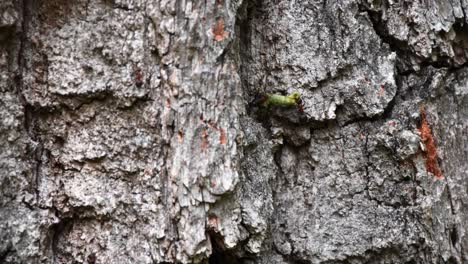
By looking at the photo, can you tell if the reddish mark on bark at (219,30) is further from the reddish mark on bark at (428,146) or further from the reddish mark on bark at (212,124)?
the reddish mark on bark at (428,146)

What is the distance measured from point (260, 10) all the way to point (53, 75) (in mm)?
507

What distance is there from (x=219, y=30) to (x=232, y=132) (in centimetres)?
22

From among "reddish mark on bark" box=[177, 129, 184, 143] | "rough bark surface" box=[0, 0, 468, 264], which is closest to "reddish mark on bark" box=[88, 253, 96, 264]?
"rough bark surface" box=[0, 0, 468, 264]

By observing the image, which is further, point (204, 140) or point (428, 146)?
point (428, 146)

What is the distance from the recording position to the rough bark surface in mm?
1122

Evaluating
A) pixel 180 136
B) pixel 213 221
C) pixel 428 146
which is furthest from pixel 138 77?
pixel 428 146

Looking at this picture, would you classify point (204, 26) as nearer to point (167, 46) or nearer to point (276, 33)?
point (167, 46)

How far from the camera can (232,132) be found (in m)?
1.14

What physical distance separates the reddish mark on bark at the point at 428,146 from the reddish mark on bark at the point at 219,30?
51 centimetres

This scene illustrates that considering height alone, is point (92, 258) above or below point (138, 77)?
below

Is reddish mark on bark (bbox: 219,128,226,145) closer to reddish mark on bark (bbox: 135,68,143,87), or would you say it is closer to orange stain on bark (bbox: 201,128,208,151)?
orange stain on bark (bbox: 201,128,208,151)

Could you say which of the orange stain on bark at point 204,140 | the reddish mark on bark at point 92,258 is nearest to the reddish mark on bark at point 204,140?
the orange stain on bark at point 204,140

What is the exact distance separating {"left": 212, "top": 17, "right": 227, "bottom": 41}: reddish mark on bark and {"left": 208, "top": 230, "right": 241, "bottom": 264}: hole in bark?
41cm

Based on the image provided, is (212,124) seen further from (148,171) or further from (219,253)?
(219,253)
